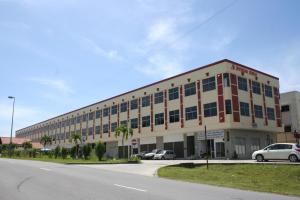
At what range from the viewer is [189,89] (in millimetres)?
49938

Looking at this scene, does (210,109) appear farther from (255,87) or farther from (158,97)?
(158,97)

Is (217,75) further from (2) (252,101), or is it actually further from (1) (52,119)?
(1) (52,119)

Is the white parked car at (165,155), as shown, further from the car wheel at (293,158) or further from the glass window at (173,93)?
the car wheel at (293,158)

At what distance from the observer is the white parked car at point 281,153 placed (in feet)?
81.0

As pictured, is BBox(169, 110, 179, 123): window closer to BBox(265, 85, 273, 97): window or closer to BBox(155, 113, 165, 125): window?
BBox(155, 113, 165, 125): window

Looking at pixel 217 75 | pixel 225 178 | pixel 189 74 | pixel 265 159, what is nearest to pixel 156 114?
pixel 189 74

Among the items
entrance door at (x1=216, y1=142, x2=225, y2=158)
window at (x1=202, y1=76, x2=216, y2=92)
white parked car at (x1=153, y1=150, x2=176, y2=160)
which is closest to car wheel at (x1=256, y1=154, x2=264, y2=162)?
entrance door at (x1=216, y1=142, x2=225, y2=158)

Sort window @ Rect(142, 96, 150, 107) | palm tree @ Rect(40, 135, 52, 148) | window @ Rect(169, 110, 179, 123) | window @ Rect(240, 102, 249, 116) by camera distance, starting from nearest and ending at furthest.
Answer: window @ Rect(240, 102, 249, 116) → window @ Rect(169, 110, 179, 123) → window @ Rect(142, 96, 150, 107) → palm tree @ Rect(40, 135, 52, 148)

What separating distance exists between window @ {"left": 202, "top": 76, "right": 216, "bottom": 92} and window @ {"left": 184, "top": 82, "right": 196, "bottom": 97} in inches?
82.1

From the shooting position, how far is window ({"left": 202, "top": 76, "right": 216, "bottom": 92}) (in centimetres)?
4603

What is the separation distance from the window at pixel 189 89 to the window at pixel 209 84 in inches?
82.1

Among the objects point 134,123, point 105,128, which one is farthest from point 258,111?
point 105,128

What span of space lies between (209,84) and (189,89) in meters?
4.20

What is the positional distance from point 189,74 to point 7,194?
41.4 meters
